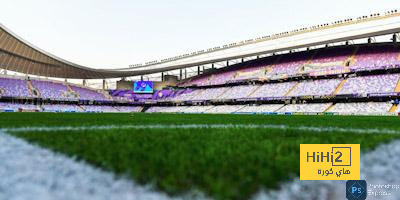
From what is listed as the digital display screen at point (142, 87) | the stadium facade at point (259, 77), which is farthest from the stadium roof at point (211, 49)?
the digital display screen at point (142, 87)

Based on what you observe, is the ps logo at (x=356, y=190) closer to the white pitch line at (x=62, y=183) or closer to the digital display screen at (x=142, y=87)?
the white pitch line at (x=62, y=183)

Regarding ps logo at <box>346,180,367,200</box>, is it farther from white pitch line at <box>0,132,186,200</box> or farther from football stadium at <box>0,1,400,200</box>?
white pitch line at <box>0,132,186,200</box>

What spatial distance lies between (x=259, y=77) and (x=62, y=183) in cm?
5021

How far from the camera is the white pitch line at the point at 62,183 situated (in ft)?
6.17

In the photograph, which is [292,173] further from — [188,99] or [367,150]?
[188,99]

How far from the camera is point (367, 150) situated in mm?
3730

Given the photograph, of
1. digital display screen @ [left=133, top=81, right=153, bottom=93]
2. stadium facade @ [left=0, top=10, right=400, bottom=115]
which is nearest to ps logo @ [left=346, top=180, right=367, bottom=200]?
stadium facade @ [left=0, top=10, right=400, bottom=115]

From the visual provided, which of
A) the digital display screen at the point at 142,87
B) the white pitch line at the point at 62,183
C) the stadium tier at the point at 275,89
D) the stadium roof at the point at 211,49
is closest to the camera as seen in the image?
the white pitch line at the point at 62,183

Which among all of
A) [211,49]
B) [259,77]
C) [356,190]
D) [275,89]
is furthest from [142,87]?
[356,190]

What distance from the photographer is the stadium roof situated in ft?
134

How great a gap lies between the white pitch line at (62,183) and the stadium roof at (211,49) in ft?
136

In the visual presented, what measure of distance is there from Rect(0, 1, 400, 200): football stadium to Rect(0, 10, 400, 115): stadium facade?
0.21 meters

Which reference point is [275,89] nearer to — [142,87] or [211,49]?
[211,49]

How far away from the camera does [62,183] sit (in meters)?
2.18
